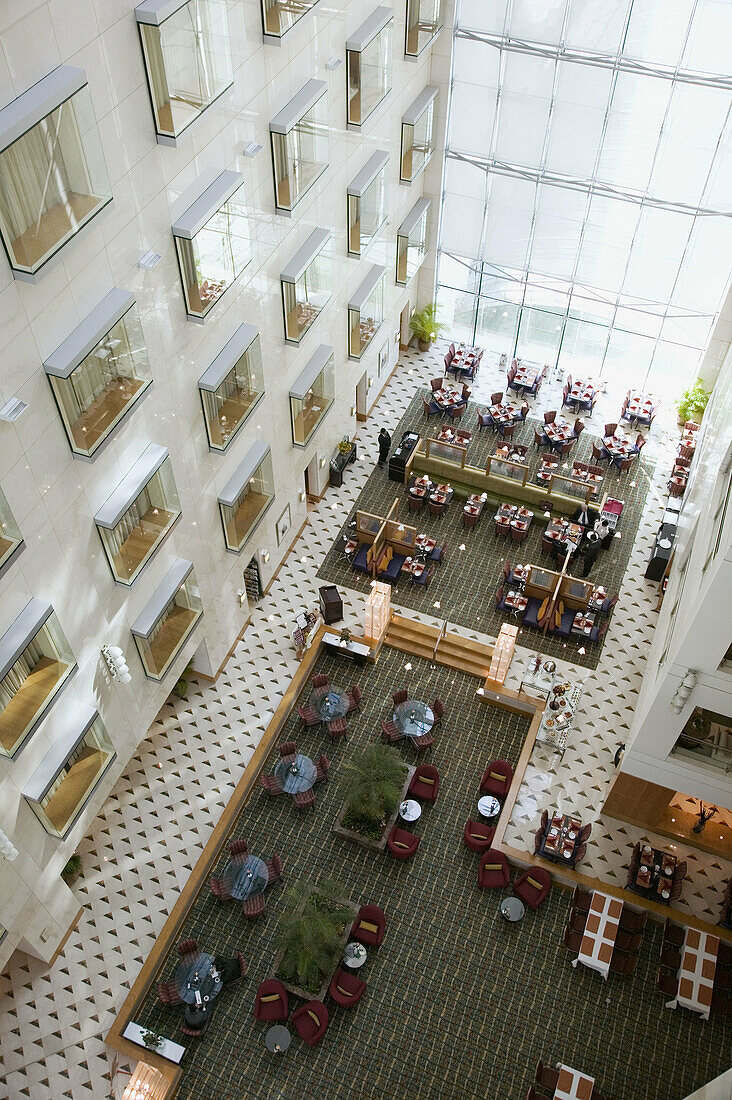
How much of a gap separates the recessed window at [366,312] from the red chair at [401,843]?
454 inches

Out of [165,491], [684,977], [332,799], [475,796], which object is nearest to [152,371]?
[165,491]

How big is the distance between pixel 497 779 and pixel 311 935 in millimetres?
5227

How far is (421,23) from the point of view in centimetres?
2155

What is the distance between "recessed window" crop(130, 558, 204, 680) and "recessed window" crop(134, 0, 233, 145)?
744cm

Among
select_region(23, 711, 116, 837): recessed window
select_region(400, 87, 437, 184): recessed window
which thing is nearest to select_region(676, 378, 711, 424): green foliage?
select_region(400, 87, 437, 184): recessed window

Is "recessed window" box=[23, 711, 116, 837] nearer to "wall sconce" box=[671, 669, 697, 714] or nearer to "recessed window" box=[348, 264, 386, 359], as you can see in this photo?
"wall sconce" box=[671, 669, 697, 714]

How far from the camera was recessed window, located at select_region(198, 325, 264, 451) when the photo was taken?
52.7ft

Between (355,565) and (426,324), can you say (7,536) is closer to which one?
(355,565)

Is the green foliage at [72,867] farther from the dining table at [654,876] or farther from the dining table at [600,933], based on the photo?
the dining table at [654,876]

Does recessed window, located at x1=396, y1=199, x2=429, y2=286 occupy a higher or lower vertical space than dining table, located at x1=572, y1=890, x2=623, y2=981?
higher

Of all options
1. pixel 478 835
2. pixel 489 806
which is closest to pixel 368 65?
pixel 489 806

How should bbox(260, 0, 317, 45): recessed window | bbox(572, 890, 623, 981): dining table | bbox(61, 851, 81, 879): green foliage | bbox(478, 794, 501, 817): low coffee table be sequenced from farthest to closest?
bbox(478, 794, 501, 817): low coffee table, bbox(61, 851, 81, 879): green foliage, bbox(572, 890, 623, 981): dining table, bbox(260, 0, 317, 45): recessed window

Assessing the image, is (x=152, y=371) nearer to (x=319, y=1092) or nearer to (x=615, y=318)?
(x=319, y=1092)

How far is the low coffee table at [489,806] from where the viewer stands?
1886 centimetres
